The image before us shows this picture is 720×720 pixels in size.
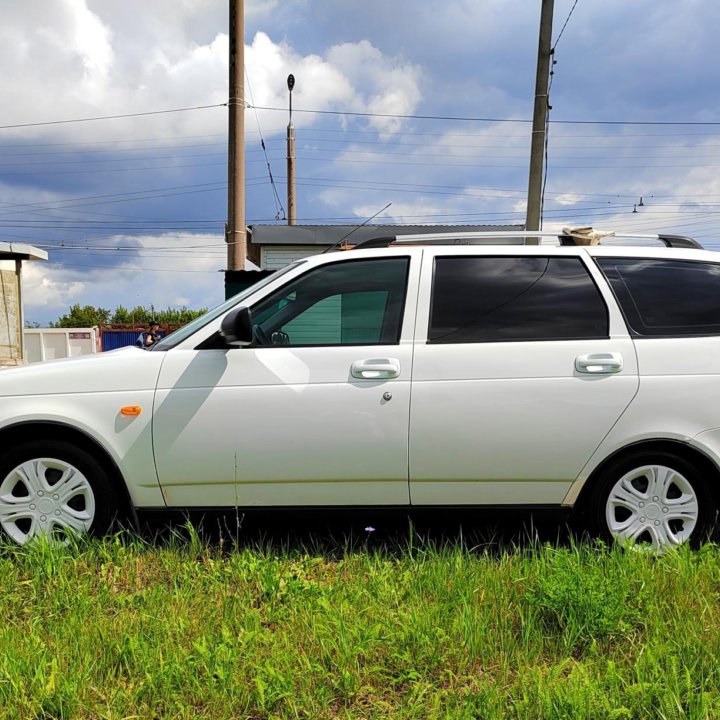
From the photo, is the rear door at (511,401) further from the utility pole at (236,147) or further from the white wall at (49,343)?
the white wall at (49,343)

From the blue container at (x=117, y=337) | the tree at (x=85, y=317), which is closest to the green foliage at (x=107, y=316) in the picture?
the tree at (x=85, y=317)

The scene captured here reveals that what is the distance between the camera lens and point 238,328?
10.2 ft

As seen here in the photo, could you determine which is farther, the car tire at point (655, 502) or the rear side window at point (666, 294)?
the rear side window at point (666, 294)

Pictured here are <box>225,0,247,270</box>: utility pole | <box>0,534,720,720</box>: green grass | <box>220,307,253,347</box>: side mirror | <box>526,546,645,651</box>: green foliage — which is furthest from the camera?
<box>225,0,247,270</box>: utility pole

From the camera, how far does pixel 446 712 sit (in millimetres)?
2078

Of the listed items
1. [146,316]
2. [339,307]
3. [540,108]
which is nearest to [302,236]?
[540,108]

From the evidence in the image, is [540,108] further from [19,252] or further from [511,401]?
[511,401]

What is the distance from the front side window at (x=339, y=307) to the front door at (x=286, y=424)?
0.28 feet

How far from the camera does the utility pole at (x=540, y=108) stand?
39.0ft

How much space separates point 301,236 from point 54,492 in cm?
1269

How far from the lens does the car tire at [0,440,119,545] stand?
3252 millimetres

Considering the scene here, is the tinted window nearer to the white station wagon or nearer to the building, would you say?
the white station wagon

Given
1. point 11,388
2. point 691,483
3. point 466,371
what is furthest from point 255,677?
point 691,483

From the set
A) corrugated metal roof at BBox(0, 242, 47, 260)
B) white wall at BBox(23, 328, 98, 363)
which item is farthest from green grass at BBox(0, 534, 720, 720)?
white wall at BBox(23, 328, 98, 363)
